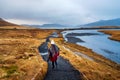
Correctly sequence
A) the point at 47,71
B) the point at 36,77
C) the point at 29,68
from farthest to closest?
the point at 29,68, the point at 47,71, the point at 36,77

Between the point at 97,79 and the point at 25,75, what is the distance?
7.67m

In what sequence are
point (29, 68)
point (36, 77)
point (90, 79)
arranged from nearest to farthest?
point (36, 77), point (90, 79), point (29, 68)

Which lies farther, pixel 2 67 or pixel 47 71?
pixel 2 67

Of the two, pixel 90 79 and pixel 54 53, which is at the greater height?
pixel 54 53

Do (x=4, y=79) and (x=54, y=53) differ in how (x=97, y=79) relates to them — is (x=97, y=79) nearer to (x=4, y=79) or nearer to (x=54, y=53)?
(x=54, y=53)

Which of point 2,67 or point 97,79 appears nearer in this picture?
point 97,79

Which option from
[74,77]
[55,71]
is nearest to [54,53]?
[55,71]

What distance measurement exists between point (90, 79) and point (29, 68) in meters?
7.98

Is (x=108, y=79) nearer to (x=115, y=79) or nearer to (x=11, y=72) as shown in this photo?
(x=115, y=79)

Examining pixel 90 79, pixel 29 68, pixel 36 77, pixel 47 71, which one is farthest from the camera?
pixel 29 68

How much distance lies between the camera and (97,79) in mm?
25406

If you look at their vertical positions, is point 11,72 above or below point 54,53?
below

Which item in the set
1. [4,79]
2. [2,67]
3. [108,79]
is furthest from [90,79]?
[2,67]

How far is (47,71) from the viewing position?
26219mm
